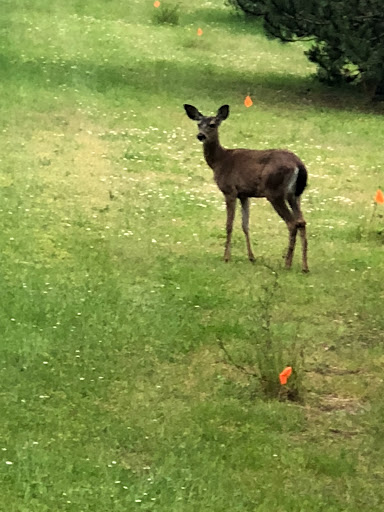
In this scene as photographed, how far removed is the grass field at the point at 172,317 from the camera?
5805 mm

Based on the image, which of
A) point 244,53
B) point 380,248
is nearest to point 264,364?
point 380,248

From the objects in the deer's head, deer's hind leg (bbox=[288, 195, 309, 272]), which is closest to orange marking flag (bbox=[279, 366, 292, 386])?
deer's hind leg (bbox=[288, 195, 309, 272])

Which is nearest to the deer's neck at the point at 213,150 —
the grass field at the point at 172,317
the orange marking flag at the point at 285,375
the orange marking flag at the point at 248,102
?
the grass field at the point at 172,317

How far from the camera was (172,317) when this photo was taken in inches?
328

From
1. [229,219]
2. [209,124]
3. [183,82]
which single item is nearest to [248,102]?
[183,82]

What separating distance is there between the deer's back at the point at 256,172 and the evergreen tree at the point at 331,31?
6.30m

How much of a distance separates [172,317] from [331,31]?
35.0 ft

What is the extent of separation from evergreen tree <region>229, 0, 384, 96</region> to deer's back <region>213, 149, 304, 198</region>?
630 cm

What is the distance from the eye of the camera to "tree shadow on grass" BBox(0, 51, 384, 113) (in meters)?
18.9

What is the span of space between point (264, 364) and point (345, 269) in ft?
10.6

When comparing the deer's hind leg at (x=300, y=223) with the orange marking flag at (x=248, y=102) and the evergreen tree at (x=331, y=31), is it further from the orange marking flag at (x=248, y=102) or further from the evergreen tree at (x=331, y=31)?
the orange marking flag at (x=248, y=102)

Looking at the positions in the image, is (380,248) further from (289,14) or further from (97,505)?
(289,14)

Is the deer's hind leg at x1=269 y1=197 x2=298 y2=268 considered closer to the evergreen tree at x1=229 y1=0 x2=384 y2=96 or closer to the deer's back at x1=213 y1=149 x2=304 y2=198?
the deer's back at x1=213 y1=149 x2=304 y2=198

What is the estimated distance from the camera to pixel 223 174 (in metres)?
10.1
